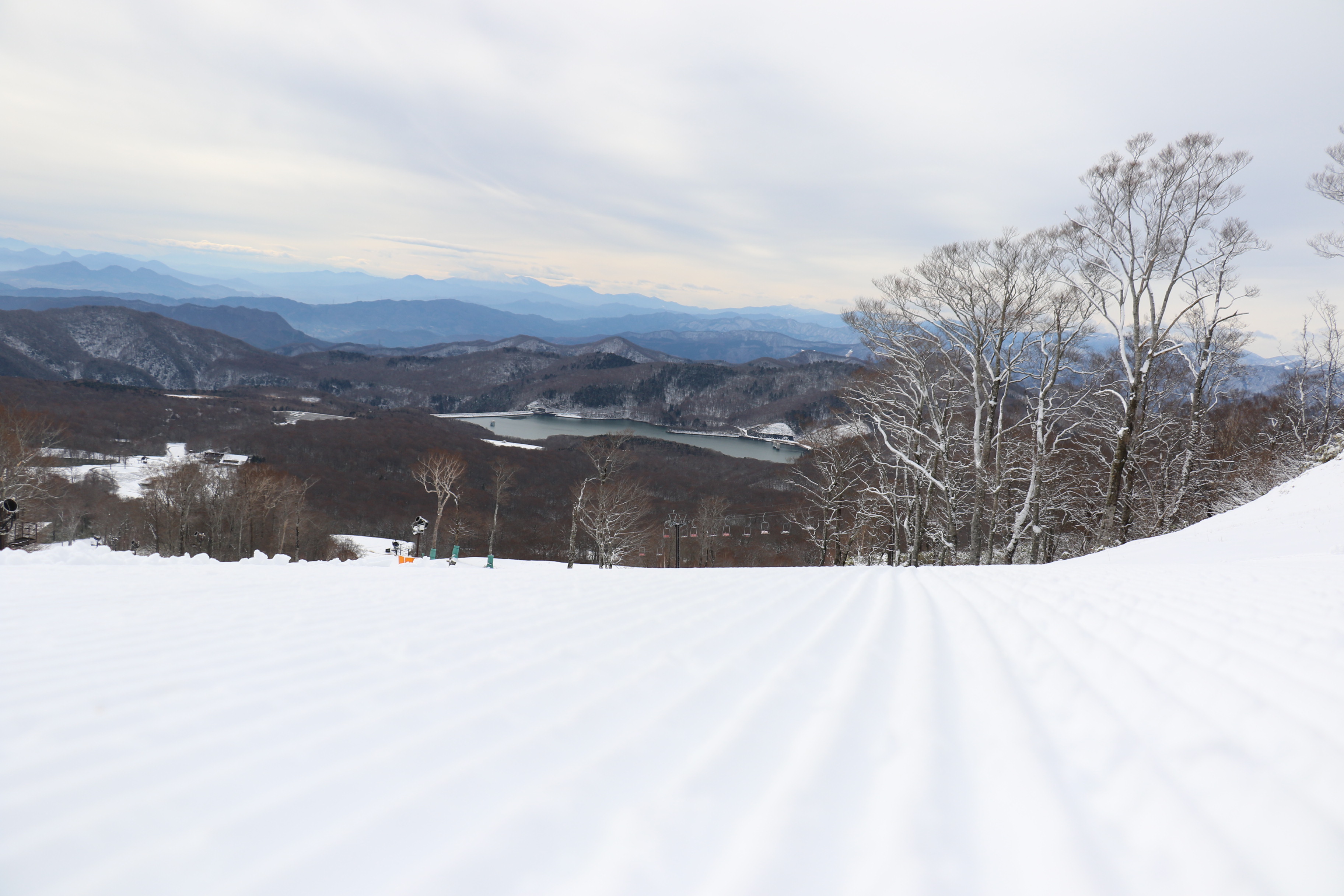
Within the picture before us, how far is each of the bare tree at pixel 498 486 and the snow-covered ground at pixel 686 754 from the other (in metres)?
19.8

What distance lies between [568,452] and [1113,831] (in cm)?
9712

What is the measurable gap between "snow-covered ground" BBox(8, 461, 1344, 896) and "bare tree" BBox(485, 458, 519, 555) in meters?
19.8

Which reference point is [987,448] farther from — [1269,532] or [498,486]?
[498,486]

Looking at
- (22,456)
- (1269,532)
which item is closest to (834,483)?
(1269,532)

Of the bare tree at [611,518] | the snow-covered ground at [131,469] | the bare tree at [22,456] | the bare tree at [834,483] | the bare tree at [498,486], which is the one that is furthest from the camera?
the snow-covered ground at [131,469]

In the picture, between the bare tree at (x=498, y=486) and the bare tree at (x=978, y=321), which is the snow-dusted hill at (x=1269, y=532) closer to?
the bare tree at (x=978, y=321)

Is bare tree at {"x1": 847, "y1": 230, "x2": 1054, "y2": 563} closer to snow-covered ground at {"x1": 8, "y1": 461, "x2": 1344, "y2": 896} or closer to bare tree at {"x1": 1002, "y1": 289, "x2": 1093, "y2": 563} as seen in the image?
bare tree at {"x1": 1002, "y1": 289, "x2": 1093, "y2": 563}

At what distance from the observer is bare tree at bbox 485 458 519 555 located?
101 feet

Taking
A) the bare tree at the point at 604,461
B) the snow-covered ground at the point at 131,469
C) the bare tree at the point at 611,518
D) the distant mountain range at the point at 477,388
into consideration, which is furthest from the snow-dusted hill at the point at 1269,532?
the distant mountain range at the point at 477,388

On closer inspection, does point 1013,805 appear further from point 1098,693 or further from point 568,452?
point 568,452

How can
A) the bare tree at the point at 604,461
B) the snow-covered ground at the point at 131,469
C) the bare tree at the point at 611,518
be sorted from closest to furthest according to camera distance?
the bare tree at the point at 604,461 < the bare tree at the point at 611,518 < the snow-covered ground at the point at 131,469

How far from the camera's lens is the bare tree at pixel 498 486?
3081 centimetres

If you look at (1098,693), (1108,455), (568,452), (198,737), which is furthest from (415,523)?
(568,452)

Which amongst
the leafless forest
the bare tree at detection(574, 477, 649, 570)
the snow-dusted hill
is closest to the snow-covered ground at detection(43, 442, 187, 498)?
the leafless forest
